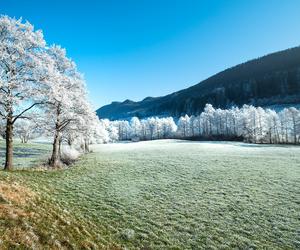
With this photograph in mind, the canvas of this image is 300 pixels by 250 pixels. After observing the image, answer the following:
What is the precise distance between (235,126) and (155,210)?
126930mm

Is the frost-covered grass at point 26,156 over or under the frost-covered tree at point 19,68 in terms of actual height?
under

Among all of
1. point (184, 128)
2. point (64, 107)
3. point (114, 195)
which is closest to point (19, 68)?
point (64, 107)

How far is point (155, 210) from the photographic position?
1877 cm

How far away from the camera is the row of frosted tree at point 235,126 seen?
354ft

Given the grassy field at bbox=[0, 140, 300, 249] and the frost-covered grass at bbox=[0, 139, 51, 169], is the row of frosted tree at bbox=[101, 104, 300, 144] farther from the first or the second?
the grassy field at bbox=[0, 140, 300, 249]

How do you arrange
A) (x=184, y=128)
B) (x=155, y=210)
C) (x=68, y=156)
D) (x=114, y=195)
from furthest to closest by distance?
(x=184, y=128)
(x=68, y=156)
(x=114, y=195)
(x=155, y=210)

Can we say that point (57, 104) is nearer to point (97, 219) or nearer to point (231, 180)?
point (97, 219)

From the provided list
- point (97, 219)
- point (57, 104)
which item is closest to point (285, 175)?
point (97, 219)

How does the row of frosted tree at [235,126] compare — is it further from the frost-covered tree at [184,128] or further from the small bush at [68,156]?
the small bush at [68,156]

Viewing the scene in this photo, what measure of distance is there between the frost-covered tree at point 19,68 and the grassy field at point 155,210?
18.4 feet

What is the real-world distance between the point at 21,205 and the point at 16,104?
452 inches

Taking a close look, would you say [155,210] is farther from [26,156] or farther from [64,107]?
[26,156]

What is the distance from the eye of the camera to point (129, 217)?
17.3 meters

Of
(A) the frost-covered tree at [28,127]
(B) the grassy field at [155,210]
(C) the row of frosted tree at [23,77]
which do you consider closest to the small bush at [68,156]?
(A) the frost-covered tree at [28,127]
